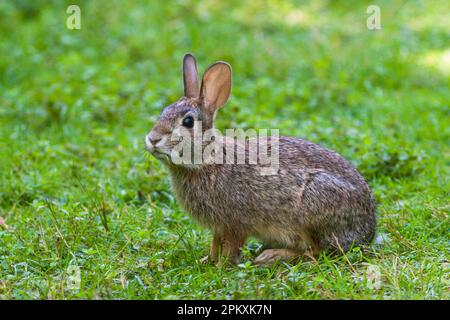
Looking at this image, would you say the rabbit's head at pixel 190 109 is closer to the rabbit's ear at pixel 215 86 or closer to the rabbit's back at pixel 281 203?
the rabbit's ear at pixel 215 86

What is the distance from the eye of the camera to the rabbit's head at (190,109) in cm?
521

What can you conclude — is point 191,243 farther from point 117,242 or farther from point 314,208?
point 314,208

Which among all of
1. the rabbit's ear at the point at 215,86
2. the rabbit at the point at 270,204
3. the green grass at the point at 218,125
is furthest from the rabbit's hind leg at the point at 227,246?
the rabbit's ear at the point at 215,86

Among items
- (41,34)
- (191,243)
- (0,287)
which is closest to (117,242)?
(191,243)

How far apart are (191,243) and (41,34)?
19.8 ft

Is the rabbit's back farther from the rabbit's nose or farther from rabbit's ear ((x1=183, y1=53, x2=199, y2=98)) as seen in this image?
rabbit's ear ((x1=183, y1=53, x2=199, y2=98))

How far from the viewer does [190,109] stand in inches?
214

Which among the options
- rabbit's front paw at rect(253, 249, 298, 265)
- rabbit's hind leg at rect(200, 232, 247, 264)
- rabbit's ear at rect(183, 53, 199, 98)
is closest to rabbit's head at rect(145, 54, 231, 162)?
rabbit's ear at rect(183, 53, 199, 98)

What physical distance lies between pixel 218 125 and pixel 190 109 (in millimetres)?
2272

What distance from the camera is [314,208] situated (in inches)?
214

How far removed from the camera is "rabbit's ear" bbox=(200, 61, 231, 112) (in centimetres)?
560

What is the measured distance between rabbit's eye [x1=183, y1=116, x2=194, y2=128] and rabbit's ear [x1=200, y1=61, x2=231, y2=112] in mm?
220

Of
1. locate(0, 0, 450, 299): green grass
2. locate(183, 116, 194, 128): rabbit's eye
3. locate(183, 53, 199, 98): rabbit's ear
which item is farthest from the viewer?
locate(183, 53, 199, 98): rabbit's ear

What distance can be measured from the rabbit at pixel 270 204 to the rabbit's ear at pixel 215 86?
1 cm
